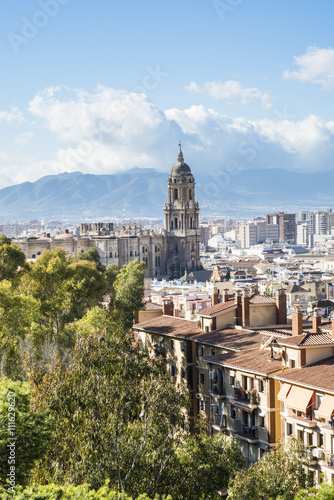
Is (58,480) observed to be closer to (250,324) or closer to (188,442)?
(188,442)

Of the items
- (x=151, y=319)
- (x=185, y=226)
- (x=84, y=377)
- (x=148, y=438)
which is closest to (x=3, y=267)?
(x=151, y=319)

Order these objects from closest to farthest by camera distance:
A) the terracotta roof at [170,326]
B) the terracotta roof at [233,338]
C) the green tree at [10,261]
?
the terracotta roof at [233,338]
the terracotta roof at [170,326]
the green tree at [10,261]

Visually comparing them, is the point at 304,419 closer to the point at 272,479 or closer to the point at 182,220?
the point at 272,479

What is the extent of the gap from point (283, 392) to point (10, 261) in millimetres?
20993

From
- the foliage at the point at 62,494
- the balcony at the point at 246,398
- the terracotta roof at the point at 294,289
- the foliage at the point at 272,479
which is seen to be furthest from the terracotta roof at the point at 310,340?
the terracotta roof at the point at 294,289

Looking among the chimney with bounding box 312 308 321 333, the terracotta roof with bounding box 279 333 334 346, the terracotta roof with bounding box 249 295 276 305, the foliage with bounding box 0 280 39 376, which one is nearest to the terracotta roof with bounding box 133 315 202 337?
the terracotta roof with bounding box 249 295 276 305

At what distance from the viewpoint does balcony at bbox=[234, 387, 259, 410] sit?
26.1 m

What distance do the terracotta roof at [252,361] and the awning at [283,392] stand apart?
3.82 ft

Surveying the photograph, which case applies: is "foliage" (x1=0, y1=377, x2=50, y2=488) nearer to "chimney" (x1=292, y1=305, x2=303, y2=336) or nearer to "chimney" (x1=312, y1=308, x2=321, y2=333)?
"chimney" (x1=292, y1=305, x2=303, y2=336)

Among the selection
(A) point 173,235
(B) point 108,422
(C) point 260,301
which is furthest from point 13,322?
(A) point 173,235

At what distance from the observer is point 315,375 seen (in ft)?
78.4

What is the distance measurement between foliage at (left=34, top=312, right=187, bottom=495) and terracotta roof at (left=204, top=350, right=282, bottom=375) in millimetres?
3403

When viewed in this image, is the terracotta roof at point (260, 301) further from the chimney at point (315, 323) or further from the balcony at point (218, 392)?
the balcony at point (218, 392)

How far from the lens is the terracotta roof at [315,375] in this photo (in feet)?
75.4
